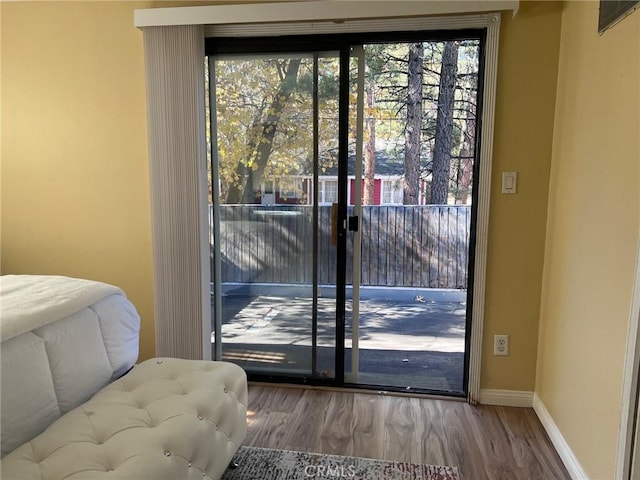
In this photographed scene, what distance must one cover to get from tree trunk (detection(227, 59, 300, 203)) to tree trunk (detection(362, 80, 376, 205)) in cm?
190

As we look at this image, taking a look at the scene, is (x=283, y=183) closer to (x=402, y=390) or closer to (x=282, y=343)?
(x=282, y=343)

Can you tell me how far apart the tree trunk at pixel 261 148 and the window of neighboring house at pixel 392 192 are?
2.65 meters

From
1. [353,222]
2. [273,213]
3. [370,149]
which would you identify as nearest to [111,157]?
[273,213]

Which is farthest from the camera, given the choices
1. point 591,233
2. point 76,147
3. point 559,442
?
point 76,147

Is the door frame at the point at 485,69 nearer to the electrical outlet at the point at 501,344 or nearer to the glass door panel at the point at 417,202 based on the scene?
the electrical outlet at the point at 501,344

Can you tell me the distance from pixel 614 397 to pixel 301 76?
213cm

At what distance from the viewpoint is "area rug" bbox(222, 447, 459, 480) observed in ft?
6.21

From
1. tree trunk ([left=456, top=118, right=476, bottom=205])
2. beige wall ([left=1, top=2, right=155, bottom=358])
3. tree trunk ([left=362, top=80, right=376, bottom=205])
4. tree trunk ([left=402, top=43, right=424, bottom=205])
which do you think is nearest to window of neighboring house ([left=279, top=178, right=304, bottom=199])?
beige wall ([left=1, top=2, right=155, bottom=358])

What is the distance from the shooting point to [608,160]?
1712 millimetres

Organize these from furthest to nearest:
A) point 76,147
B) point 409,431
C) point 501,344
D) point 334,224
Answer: point 76,147, point 334,224, point 501,344, point 409,431

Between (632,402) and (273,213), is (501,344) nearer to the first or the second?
(632,402)

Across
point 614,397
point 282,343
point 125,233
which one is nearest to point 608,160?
point 614,397

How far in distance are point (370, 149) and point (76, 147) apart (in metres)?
2.93

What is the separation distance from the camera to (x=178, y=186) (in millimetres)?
2584
